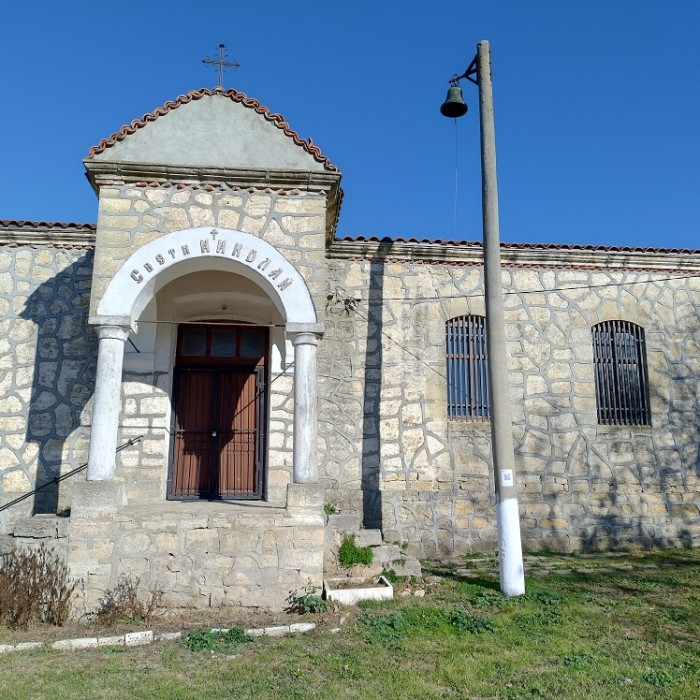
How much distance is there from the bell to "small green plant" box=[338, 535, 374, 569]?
608 centimetres

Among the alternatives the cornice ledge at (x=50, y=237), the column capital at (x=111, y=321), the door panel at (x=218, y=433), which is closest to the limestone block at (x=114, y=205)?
the column capital at (x=111, y=321)

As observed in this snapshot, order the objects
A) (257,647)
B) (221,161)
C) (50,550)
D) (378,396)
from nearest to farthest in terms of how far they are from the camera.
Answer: (257,647) < (50,550) < (221,161) < (378,396)

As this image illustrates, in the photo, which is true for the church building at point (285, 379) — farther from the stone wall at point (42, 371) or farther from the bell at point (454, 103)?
the bell at point (454, 103)

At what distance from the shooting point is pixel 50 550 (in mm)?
6820

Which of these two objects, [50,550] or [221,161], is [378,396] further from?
[50,550]

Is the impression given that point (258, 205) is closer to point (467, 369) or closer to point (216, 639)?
point (467, 369)

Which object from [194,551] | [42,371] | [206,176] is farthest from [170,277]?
[194,551]

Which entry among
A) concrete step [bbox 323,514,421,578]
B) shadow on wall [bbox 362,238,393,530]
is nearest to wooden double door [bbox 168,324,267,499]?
shadow on wall [bbox 362,238,393,530]

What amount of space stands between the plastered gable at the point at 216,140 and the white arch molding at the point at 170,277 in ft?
3.25

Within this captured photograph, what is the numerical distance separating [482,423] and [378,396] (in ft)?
5.82

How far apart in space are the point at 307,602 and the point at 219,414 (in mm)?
3887

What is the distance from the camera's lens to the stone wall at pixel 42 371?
928 centimetres

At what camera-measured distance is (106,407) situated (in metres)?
7.19

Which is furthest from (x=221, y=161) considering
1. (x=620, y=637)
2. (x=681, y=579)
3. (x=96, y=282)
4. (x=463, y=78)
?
(x=681, y=579)
